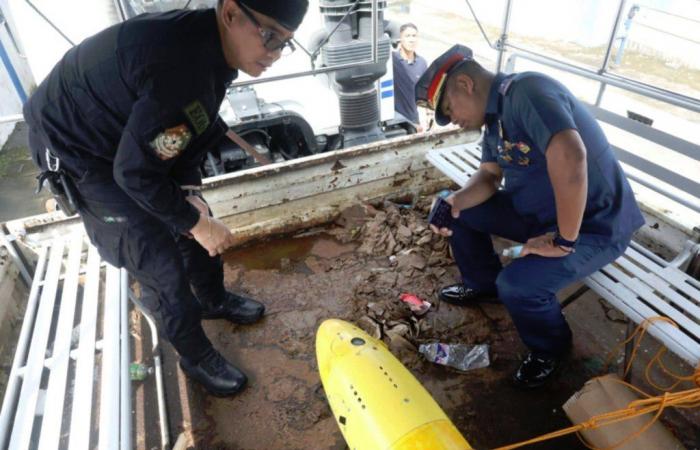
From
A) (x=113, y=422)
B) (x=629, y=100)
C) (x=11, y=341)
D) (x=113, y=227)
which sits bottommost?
(x=629, y=100)

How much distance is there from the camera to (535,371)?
7.37ft

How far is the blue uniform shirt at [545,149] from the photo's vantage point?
5.54ft

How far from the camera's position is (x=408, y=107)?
16.1ft

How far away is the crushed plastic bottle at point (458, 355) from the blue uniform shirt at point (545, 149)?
0.84 m

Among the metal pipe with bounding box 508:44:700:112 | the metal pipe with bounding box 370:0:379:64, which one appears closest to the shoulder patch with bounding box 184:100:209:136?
the metal pipe with bounding box 370:0:379:64

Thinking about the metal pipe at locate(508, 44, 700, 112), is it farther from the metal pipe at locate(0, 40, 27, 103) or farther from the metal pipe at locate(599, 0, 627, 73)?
the metal pipe at locate(0, 40, 27, 103)

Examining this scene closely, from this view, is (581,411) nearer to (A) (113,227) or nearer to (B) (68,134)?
(A) (113,227)

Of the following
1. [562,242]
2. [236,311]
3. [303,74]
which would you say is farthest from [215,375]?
[303,74]

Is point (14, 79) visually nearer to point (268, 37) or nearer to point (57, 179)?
point (57, 179)

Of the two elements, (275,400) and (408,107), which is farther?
(408,107)

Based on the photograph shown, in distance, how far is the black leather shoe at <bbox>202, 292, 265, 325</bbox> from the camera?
8.80 feet

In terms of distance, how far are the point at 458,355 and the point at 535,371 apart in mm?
413

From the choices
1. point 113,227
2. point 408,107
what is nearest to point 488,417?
point 113,227

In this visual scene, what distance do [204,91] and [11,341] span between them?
2065 millimetres
